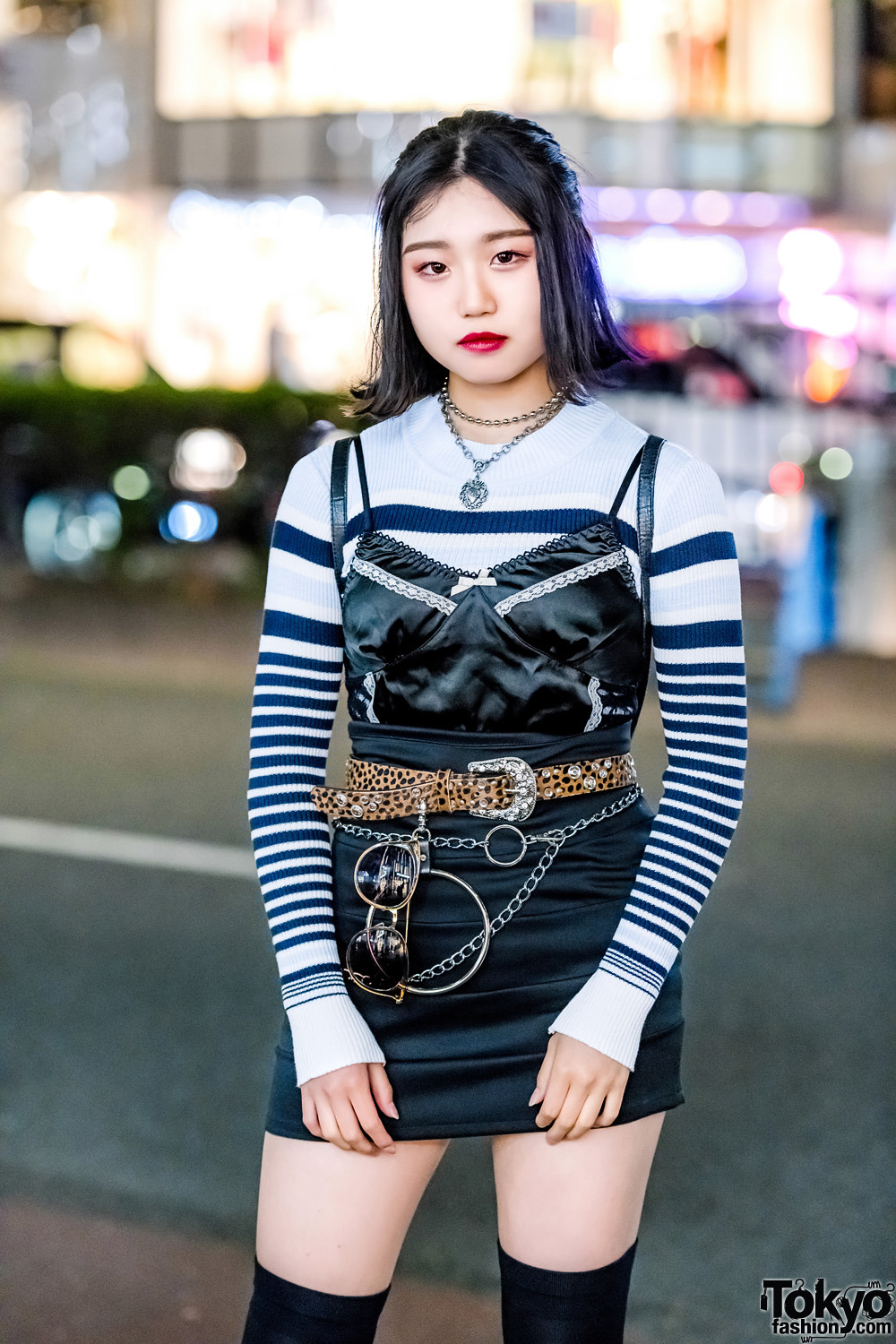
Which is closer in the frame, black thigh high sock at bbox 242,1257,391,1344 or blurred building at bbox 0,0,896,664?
black thigh high sock at bbox 242,1257,391,1344

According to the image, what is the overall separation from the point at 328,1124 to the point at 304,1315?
0.80 feet

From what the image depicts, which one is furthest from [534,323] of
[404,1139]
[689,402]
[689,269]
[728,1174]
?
[689,269]

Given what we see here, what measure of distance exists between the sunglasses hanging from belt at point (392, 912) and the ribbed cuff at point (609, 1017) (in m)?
0.14

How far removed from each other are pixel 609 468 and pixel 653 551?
0.12 meters

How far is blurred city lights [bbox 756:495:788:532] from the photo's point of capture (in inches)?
408

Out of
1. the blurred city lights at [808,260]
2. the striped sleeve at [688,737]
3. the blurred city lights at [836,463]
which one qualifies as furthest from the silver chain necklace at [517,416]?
the blurred city lights at [808,260]

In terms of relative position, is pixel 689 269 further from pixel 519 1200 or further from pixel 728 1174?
pixel 519 1200

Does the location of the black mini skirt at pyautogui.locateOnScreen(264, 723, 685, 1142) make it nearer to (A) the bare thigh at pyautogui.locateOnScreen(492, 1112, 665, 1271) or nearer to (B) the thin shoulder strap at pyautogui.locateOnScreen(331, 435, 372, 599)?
(A) the bare thigh at pyautogui.locateOnScreen(492, 1112, 665, 1271)

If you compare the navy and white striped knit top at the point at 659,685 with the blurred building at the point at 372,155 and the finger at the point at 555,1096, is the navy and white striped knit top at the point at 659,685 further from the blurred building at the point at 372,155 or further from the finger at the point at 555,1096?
the blurred building at the point at 372,155

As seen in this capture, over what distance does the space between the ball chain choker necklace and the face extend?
0.08 meters

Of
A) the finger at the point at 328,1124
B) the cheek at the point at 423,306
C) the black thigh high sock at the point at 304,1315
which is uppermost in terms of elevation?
the cheek at the point at 423,306

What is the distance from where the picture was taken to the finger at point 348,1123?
6.14 ft

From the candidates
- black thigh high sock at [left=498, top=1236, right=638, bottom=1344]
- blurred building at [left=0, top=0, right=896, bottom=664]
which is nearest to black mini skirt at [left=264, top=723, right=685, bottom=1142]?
black thigh high sock at [left=498, top=1236, right=638, bottom=1344]

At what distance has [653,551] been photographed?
6.36 ft
